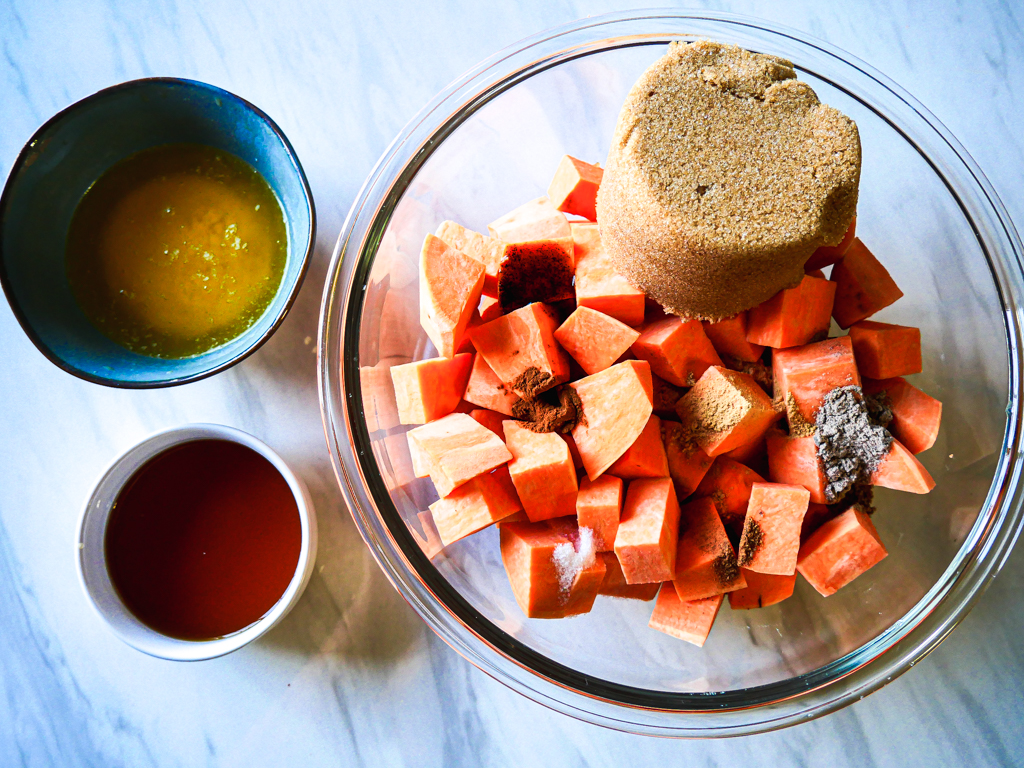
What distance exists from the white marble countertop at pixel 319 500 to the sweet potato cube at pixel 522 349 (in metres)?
0.50

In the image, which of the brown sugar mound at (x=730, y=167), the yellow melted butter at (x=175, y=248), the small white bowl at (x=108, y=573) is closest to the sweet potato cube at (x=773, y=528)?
the brown sugar mound at (x=730, y=167)

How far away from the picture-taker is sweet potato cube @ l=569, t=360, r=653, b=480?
1.08m

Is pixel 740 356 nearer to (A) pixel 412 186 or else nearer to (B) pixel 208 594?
(A) pixel 412 186

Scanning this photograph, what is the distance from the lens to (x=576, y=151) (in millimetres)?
1440

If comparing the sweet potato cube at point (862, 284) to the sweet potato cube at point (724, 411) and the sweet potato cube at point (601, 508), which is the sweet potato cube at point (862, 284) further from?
the sweet potato cube at point (601, 508)

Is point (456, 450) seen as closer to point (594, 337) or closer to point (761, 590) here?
point (594, 337)

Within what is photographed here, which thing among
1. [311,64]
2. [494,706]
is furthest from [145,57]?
[494,706]

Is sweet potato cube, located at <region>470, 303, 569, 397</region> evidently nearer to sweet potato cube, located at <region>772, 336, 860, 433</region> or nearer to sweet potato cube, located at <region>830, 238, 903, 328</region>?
sweet potato cube, located at <region>772, 336, 860, 433</region>

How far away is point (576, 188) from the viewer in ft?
3.99

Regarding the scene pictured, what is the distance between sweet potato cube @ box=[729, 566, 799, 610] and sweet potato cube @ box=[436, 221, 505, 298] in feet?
2.29

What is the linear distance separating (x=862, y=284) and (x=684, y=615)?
0.68 metres

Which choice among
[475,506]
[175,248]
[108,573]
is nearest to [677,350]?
[475,506]

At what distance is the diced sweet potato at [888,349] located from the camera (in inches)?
45.6

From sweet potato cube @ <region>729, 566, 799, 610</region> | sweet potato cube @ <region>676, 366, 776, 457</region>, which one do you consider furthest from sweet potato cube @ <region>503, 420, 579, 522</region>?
sweet potato cube @ <region>729, 566, 799, 610</region>
